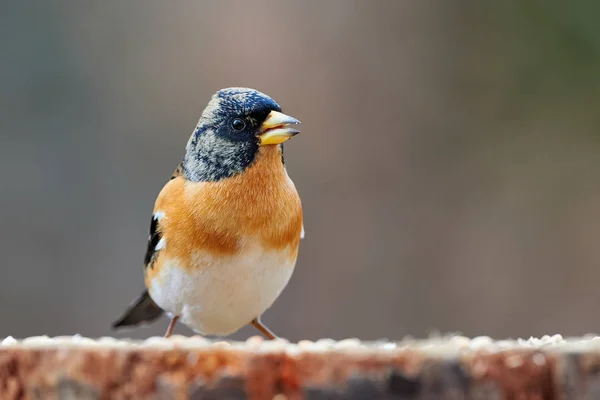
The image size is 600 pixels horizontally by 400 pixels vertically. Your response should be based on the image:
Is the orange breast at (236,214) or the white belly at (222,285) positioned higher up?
the orange breast at (236,214)

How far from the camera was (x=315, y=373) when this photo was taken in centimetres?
133

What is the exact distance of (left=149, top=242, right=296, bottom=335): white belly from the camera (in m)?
2.31

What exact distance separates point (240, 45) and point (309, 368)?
190 inches

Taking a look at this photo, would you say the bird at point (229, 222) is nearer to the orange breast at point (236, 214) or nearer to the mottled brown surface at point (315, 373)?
the orange breast at point (236, 214)

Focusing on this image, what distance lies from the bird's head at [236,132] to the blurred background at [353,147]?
129 inches

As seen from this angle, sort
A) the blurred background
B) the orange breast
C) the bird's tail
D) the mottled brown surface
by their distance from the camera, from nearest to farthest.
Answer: the mottled brown surface
the orange breast
the bird's tail
the blurred background

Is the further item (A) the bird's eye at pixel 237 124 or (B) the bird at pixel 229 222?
(A) the bird's eye at pixel 237 124

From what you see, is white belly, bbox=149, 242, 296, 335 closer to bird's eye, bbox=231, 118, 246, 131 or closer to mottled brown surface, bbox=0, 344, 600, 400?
bird's eye, bbox=231, 118, 246, 131

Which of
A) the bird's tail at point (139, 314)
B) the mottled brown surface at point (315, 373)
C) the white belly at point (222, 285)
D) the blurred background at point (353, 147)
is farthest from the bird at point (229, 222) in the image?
the blurred background at point (353, 147)

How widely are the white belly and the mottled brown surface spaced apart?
88 centimetres

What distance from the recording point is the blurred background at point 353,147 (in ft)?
18.8

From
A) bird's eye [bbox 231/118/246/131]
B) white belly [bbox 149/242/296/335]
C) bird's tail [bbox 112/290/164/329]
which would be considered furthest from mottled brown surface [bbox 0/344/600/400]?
bird's tail [bbox 112/290/164/329]

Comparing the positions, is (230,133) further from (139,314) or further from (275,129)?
(139,314)

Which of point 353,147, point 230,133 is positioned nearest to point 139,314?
point 230,133
